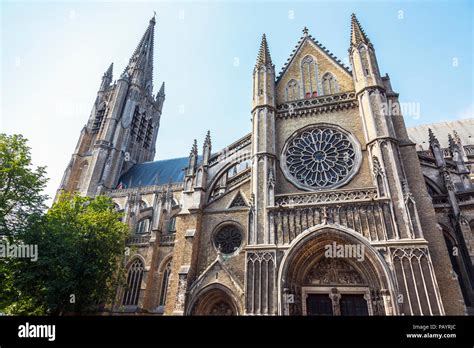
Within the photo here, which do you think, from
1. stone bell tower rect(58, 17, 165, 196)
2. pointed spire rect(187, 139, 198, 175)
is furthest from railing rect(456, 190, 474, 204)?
stone bell tower rect(58, 17, 165, 196)

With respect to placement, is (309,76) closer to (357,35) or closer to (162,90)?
(357,35)

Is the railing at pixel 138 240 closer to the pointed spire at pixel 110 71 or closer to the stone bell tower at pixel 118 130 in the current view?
the stone bell tower at pixel 118 130

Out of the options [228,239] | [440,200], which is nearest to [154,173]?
[228,239]

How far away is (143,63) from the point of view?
41.0m

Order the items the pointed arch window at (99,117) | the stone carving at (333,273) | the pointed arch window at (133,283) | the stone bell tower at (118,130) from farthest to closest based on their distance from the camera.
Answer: the pointed arch window at (99,117)
the stone bell tower at (118,130)
the pointed arch window at (133,283)
the stone carving at (333,273)

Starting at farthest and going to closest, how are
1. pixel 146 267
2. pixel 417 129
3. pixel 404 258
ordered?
pixel 417 129 < pixel 146 267 < pixel 404 258

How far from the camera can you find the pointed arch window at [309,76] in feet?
58.9

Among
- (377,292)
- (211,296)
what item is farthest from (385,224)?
(211,296)

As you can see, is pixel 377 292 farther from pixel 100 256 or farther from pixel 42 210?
pixel 42 210

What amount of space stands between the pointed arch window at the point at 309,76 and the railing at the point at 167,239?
1365 cm

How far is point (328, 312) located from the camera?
38.7 feet

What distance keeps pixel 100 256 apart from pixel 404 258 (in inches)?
545

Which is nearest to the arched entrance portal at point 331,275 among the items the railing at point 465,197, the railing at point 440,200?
the railing at point 440,200
